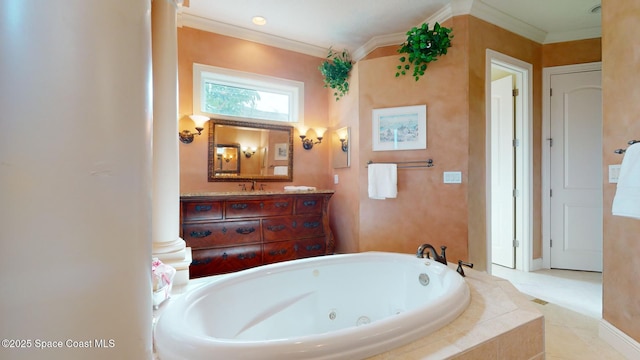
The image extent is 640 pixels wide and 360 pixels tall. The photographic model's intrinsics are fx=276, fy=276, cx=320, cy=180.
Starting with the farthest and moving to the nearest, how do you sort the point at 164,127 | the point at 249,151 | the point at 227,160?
the point at 249,151 < the point at 227,160 < the point at 164,127

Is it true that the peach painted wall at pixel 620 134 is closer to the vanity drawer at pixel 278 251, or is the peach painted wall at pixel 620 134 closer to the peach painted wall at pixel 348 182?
the peach painted wall at pixel 348 182

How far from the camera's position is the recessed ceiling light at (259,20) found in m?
2.92

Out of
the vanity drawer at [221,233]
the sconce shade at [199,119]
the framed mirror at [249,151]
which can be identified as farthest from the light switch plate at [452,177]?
the sconce shade at [199,119]

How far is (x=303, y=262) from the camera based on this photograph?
5.65 feet

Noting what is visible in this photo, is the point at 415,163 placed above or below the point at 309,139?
below

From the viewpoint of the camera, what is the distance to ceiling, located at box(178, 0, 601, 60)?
8.62 ft

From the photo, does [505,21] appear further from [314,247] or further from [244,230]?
[244,230]

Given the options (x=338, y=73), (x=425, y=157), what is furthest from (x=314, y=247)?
(x=338, y=73)

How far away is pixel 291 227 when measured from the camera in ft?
9.61

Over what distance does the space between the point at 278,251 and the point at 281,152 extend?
1.23 m

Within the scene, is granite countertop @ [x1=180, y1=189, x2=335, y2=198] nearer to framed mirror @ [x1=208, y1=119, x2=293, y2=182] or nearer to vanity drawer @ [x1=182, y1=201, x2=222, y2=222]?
vanity drawer @ [x1=182, y1=201, x2=222, y2=222]

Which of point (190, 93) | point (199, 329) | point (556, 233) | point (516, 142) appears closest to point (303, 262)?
point (199, 329)

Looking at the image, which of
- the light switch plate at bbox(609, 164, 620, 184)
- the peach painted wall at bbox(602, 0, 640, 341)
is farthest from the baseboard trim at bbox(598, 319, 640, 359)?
the light switch plate at bbox(609, 164, 620, 184)

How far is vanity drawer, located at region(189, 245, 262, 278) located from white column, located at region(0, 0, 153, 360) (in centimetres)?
218
